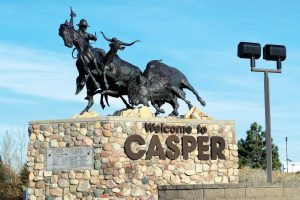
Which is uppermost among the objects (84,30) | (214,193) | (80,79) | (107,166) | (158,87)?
(84,30)

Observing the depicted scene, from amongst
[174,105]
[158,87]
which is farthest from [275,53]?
[174,105]

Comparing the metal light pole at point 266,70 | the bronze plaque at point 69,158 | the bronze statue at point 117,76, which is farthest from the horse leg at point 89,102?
the metal light pole at point 266,70

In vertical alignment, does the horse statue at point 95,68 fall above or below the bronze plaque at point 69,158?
above

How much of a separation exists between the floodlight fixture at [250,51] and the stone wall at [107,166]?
3.77 m

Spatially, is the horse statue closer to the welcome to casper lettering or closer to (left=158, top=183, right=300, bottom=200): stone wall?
the welcome to casper lettering

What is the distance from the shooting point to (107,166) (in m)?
21.5

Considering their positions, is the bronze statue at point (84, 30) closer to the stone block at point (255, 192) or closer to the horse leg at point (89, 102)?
the horse leg at point (89, 102)

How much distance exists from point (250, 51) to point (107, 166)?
565 cm

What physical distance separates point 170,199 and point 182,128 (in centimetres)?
367

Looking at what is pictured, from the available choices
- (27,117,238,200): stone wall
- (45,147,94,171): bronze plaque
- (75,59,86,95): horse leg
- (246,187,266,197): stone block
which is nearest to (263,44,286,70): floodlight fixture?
(27,117,238,200): stone wall

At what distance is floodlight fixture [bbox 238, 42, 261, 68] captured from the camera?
2020cm

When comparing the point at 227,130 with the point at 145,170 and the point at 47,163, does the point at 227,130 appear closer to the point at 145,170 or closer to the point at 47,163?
the point at 145,170

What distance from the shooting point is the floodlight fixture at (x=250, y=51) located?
66.3 ft

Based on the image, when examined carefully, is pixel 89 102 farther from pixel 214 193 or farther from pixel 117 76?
pixel 214 193
